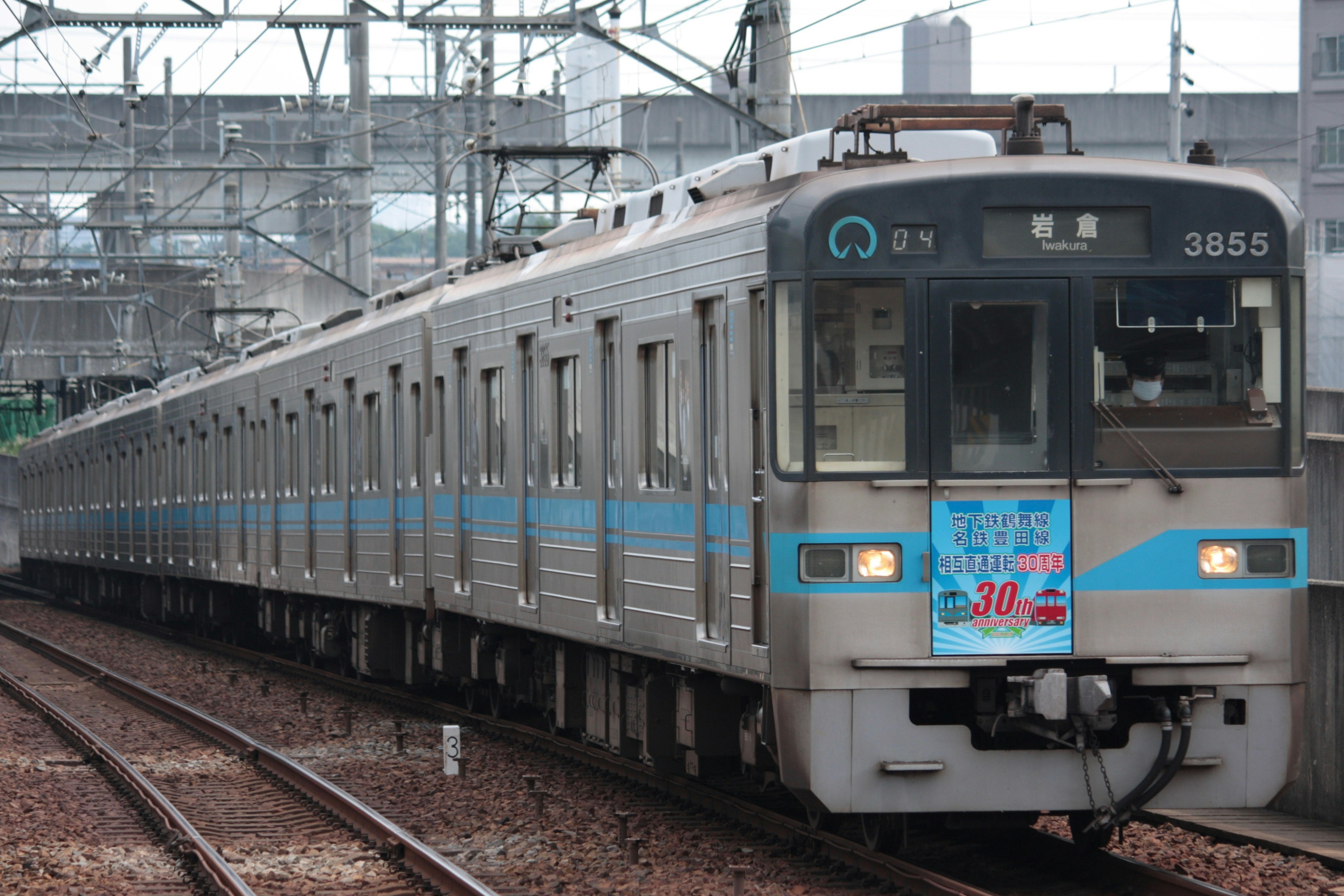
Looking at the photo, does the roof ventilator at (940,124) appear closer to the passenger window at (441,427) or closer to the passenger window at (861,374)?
the passenger window at (861,374)

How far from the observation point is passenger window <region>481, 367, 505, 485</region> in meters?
12.2

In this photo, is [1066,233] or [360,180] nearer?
[1066,233]

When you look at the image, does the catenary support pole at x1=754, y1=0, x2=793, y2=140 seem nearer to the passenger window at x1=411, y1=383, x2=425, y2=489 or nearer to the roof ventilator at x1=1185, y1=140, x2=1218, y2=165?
the passenger window at x1=411, y1=383, x2=425, y2=489

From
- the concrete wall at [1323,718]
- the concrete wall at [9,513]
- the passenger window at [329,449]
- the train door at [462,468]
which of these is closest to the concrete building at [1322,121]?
the passenger window at [329,449]

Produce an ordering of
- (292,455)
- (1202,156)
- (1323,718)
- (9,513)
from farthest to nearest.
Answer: (9,513) → (292,455) → (1323,718) → (1202,156)

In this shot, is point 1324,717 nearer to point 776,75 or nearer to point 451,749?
point 451,749

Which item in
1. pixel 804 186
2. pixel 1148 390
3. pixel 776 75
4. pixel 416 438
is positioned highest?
pixel 776 75

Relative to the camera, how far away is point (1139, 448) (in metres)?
7.61

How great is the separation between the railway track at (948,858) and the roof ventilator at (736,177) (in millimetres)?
2923

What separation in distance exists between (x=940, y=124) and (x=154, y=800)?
5810mm

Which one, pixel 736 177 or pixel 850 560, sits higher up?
pixel 736 177

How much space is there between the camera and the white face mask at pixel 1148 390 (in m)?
7.63

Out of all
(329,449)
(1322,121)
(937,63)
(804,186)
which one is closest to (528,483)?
(804,186)

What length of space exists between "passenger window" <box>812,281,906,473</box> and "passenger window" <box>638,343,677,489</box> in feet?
5.05
